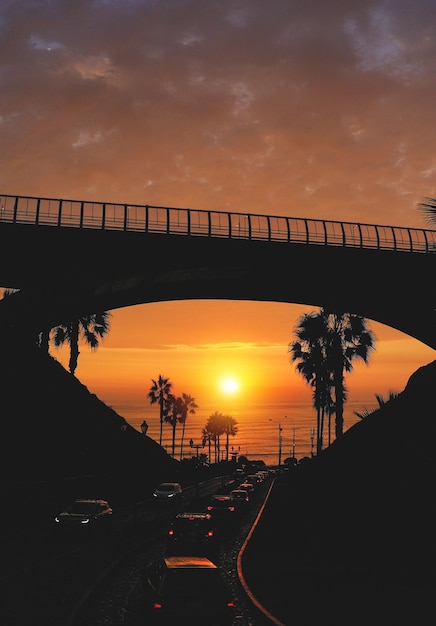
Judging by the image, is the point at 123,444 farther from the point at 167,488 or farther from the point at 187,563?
the point at 187,563

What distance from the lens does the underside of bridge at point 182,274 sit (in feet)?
134

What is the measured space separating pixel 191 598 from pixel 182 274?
34388mm

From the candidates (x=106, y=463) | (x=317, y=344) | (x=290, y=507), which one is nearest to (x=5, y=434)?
(x=106, y=463)

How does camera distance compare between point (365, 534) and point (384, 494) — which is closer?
point (365, 534)

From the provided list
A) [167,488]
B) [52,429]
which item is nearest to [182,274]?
[52,429]

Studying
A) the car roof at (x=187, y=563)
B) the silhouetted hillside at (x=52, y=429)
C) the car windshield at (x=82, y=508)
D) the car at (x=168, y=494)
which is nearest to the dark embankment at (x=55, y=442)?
the silhouetted hillside at (x=52, y=429)

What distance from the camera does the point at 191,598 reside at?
10.3m

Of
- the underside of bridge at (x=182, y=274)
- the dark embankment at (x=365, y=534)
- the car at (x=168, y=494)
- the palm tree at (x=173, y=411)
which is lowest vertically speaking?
the car at (x=168, y=494)

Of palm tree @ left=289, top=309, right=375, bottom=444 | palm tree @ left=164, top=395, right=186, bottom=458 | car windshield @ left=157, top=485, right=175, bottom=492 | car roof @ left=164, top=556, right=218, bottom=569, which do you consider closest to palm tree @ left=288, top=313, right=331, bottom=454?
palm tree @ left=289, top=309, right=375, bottom=444

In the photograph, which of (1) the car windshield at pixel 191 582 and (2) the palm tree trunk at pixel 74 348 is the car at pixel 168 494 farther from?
(1) the car windshield at pixel 191 582

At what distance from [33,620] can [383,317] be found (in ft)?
154

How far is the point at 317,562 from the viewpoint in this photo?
709 inches

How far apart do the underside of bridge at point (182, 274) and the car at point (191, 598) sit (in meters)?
32.1

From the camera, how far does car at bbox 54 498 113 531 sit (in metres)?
23.6
